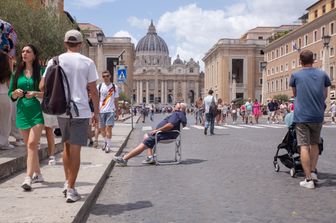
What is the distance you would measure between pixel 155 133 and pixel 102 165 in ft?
4.85

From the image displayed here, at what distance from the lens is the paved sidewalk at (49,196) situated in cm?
480

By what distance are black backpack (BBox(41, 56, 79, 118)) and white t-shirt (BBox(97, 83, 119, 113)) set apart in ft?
18.4

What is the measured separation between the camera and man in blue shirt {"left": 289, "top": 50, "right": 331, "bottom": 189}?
710 cm

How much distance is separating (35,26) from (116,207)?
71.1 ft

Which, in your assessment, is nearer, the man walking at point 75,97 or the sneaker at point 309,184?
the man walking at point 75,97

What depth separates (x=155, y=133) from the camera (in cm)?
962

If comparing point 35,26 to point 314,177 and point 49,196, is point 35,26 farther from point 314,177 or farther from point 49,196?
point 49,196

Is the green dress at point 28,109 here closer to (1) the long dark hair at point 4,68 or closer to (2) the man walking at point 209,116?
(1) the long dark hair at point 4,68

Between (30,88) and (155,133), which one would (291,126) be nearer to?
(155,133)

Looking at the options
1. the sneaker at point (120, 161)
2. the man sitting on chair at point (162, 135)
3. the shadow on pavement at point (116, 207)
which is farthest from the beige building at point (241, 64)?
the shadow on pavement at point (116, 207)

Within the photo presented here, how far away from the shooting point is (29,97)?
6.41 meters

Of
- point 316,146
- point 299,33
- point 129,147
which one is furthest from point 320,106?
point 299,33

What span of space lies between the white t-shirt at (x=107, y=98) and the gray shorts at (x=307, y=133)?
16.3 feet

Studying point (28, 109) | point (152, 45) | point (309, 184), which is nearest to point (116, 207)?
point (28, 109)
